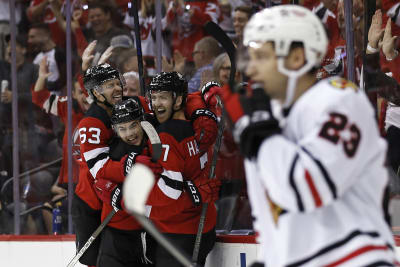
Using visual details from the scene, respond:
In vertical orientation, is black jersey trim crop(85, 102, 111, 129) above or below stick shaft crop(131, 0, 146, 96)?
below

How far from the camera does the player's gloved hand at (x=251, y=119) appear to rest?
59.6 inches

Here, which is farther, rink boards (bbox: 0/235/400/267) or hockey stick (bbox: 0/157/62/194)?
hockey stick (bbox: 0/157/62/194)

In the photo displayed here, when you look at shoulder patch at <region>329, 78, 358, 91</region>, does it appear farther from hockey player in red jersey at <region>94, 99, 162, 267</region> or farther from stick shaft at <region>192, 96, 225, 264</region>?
stick shaft at <region>192, 96, 225, 264</region>

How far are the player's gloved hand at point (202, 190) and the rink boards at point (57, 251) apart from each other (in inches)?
10.8

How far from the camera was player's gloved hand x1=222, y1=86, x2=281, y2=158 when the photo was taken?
151 centimetres

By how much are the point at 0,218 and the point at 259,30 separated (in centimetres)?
318

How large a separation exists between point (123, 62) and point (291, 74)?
261 centimetres

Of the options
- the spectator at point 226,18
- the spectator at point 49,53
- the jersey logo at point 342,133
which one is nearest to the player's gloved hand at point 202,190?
the spectator at point 226,18

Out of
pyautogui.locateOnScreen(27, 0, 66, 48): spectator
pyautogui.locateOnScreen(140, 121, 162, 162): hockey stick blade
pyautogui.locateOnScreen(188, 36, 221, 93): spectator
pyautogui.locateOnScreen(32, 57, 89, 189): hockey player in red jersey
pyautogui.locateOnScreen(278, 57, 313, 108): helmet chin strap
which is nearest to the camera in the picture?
pyautogui.locateOnScreen(278, 57, 313, 108): helmet chin strap

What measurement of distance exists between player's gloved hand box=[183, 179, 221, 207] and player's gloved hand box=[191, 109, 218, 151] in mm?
149

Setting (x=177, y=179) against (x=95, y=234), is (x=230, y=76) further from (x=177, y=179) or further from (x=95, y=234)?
(x=95, y=234)

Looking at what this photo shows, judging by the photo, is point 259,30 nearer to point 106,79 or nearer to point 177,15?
point 106,79

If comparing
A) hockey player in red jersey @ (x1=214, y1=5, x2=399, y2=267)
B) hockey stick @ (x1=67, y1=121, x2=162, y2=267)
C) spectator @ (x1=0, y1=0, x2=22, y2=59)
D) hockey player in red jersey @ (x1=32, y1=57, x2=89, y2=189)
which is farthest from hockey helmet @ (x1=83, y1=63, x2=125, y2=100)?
hockey player in red jersey @ (x1=214, y1=5, x2=399, y2=267)

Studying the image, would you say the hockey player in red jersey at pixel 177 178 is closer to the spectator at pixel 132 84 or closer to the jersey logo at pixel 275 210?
the spectator at pixel 132 84
